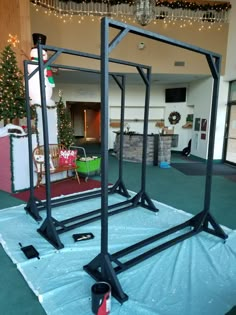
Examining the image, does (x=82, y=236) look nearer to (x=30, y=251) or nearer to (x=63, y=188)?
(x=30, y=251)

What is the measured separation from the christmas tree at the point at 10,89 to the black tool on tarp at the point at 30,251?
3.05 metres

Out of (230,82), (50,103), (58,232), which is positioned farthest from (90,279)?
(230,82)

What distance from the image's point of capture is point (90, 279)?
2051mm

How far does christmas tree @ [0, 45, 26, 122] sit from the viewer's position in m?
4.54

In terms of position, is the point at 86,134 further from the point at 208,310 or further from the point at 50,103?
the point at 208,310

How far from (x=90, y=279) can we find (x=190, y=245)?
48.1 inches

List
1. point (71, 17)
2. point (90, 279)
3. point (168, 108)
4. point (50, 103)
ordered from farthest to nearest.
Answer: point (168, 108), point (71, 17), point (50, 103), point (90, 279)

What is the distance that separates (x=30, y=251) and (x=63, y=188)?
229 cm

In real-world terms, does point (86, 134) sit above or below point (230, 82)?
below

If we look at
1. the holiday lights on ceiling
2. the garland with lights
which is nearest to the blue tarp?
the holiday lights on ceiling

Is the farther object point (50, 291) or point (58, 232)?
point (58, 232)

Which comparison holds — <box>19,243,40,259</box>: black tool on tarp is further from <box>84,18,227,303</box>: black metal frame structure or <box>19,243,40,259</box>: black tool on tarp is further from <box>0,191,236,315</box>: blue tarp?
<box>84,18,227,303</box>: black metal frame structure

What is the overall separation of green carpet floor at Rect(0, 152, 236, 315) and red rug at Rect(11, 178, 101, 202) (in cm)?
26

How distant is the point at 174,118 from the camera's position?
31.1 feet
